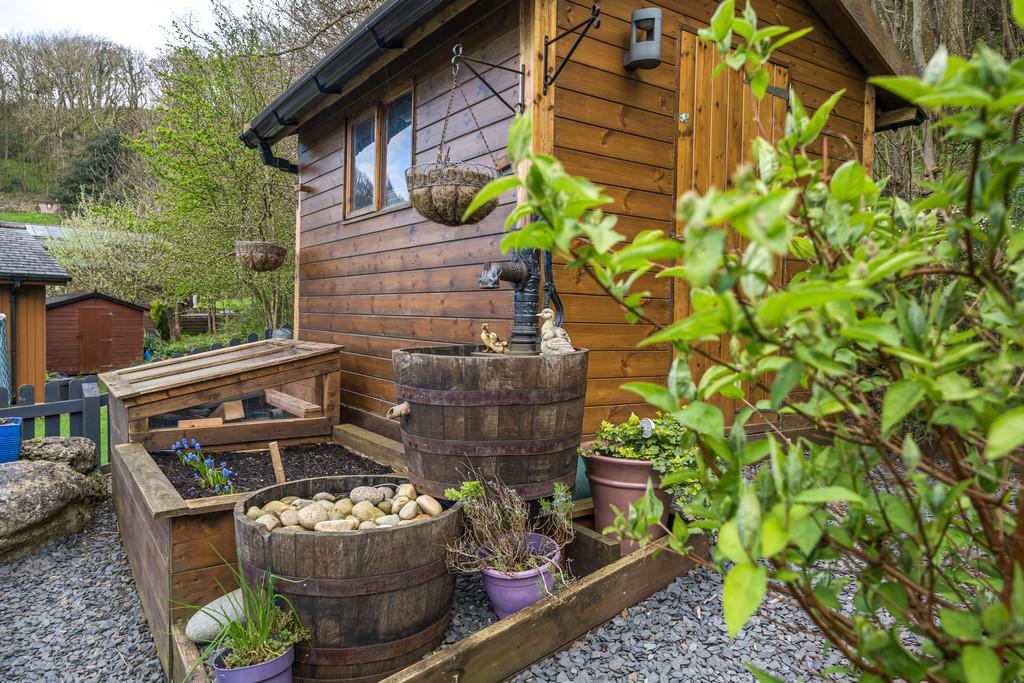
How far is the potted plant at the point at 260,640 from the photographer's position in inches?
82.1

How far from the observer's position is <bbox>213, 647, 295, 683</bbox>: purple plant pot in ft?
6.76

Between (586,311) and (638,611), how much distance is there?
170cm

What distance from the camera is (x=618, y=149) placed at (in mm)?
3832

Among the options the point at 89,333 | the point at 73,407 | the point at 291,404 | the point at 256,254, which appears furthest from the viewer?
the point at 89,333

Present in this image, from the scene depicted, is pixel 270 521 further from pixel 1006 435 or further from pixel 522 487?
pixel 1006 435

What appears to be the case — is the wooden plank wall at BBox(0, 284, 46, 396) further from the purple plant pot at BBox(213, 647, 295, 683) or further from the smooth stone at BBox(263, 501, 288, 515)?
the purple plant pot at BBox(213, 647, 295, 683)

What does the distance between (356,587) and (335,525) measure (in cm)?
33

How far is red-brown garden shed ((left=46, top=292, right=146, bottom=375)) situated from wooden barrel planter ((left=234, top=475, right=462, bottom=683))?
697 inches

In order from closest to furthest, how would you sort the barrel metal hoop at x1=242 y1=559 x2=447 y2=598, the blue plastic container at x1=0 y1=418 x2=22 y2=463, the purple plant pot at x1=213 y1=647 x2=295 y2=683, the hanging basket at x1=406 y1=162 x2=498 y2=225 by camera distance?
the purple plant pot at x1=213 y1=647 x2=295 y2=683 → the barrel metal hoop at x1=242 y1=559 x2=447 y2=598 → the hanging basket at x1=406 y1=162 x2=498 y2=225 → the blue plastic container at x1=0 y1=418 x2=22 y2=463

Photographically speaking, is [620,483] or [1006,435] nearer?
[1006,435]

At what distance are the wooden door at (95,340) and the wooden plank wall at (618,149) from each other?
17485 mm

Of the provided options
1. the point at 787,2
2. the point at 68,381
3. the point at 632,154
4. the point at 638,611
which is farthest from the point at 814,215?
the point at 68,381

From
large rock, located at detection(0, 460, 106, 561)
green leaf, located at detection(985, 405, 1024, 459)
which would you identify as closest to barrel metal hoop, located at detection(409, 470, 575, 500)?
green leaf, located at detection(985, 405, 1024, 459)

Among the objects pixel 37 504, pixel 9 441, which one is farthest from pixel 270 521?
pixel 9 441
